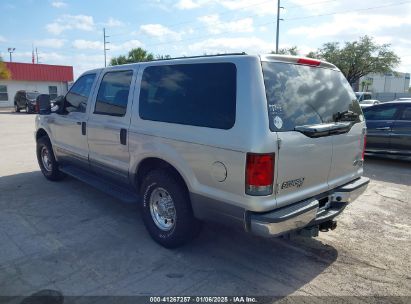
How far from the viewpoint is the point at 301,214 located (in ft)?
9.84

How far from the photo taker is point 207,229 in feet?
14.3

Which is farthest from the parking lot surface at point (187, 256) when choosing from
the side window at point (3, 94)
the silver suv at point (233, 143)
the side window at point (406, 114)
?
the side window at point (3, 94)

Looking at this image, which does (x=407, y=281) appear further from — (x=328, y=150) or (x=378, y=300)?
(x=328, y=150)

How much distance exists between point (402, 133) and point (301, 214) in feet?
20.3

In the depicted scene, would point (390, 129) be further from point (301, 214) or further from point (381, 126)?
point (301, 214)

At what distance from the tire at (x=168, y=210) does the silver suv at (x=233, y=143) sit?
12mm

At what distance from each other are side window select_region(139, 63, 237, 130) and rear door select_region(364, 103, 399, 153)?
6516mm

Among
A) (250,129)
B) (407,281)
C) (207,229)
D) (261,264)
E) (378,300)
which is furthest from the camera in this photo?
(207,229)

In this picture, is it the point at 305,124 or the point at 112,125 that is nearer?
the point at 305,124

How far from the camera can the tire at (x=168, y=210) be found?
349 cm

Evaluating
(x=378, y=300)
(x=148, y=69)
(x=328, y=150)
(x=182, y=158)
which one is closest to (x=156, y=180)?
(x=182, y=158)

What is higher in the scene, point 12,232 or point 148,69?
point 148,69

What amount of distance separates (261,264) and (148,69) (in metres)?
2.51

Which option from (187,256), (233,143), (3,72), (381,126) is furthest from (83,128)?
(3,72)
